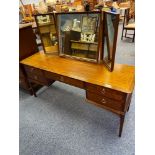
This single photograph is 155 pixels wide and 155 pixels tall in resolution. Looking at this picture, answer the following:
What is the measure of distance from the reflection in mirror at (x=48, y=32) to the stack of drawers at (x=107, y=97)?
2.77ft

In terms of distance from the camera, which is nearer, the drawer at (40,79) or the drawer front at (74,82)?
the drawer front at (74,82)

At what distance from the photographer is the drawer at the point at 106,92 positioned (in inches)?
47.1

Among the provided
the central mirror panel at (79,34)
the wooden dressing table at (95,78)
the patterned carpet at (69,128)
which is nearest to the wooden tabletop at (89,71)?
the wooden dressing table at (95,78)

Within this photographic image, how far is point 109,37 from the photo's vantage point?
4.39 feet

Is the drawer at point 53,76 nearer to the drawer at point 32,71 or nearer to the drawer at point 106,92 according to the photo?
the drawer at point 32,71

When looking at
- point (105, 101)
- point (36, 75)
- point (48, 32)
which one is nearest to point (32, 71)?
point (36, 75)

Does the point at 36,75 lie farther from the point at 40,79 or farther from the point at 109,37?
the point at 109,37

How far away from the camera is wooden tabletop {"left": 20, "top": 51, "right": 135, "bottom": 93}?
1.23 m

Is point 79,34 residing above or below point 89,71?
above

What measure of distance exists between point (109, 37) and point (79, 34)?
416 mm

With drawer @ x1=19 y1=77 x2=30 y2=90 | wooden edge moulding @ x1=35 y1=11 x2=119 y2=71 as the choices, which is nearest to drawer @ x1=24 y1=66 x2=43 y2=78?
drawer @ x1=19 y1=77 x2=30 y2=90

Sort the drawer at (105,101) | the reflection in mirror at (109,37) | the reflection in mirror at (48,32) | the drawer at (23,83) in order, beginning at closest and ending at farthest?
1. the reflection in mirror at (109,37)
2. the drawer at (105,101)
3. the reflection in mirror at (48,32)
4. the drawer at (23,83)

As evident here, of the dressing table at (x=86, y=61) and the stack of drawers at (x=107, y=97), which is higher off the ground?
the dressing table at (x=86, y=61)
